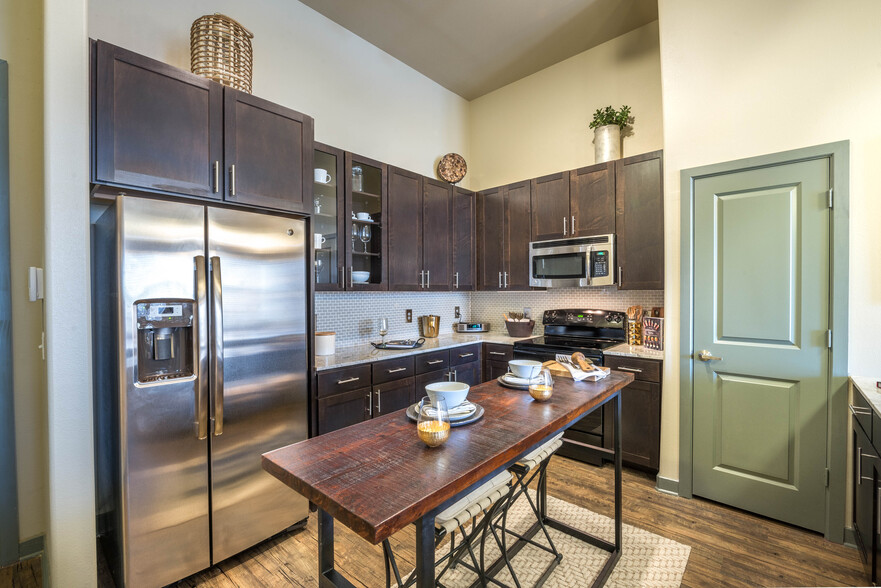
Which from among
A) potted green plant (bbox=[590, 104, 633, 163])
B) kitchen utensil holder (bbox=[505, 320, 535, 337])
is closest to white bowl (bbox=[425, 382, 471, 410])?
kitchen utensil holder (bbox=[505, 320, 535, 337])

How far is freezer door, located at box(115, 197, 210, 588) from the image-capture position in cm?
166

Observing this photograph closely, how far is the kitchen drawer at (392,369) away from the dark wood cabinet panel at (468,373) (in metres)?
0.58

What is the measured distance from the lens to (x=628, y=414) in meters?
2.91

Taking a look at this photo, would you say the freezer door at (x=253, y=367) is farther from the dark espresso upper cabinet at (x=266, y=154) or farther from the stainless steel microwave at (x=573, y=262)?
the stainless steel microwave at (x=573, y=262)

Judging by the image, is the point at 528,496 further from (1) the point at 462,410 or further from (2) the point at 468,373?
(2) the point at 468,373

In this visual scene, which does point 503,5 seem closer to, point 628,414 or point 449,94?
point 449,94

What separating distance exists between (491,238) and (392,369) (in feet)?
6.20

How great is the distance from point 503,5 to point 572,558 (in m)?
3.89

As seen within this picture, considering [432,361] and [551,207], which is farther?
[551,207]

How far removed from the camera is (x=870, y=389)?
1842 millimetres

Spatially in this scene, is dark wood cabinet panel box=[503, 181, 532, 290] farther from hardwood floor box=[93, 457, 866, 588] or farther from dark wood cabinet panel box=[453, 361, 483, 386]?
hardwood floor box=[93, 457, 866, 588]

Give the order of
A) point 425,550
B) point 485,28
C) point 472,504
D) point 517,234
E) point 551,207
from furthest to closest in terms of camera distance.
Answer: point 517,234, point 551,207, point 485,28, point 472,504, point 425,550

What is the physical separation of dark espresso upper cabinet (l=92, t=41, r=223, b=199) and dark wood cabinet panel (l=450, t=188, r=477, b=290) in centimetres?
236

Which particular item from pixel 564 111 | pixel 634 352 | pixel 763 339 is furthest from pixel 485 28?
pixel 763 339
